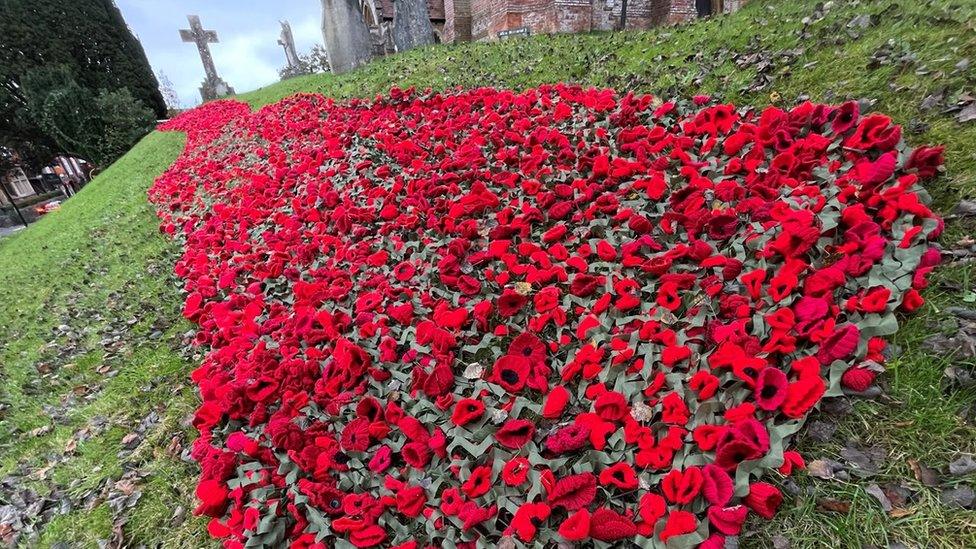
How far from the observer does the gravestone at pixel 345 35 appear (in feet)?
32.8

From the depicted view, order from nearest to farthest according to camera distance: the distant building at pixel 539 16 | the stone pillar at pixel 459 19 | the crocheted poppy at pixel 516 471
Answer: the crocheted poppy at pixel 516 471
the distant building at pixel 539 16
the stone pillar at pixel 459 19

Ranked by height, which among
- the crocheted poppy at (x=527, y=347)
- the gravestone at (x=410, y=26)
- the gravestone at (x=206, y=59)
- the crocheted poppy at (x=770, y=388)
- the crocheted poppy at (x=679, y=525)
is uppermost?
the gravestone at (x=206, y=59)

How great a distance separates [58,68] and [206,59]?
219 inches

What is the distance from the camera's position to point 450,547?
1.96m

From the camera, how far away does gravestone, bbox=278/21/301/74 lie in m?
23.1

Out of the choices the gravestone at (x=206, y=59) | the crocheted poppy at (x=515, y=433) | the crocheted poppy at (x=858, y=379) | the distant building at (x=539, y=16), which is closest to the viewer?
the crocheted poppy at (x=858, y=379)

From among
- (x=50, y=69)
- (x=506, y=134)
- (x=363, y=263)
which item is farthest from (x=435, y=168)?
(x=50, y=69)

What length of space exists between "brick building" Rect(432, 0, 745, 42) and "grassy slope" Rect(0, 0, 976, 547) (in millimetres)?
5615

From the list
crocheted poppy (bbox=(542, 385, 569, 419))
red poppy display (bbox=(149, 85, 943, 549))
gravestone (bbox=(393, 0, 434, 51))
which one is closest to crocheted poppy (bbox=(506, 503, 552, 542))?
red poppy display (bbox=(149, 85, 943, 549))

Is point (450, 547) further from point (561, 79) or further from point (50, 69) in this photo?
point (50, 69)

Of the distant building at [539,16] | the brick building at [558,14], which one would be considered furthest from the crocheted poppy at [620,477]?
the brick building at [558,14]

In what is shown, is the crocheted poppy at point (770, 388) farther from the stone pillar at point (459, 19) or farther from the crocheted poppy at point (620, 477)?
the stone pillar at point (459, 19)

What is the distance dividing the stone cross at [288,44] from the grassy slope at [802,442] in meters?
18.9

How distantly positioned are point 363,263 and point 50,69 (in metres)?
21.4
